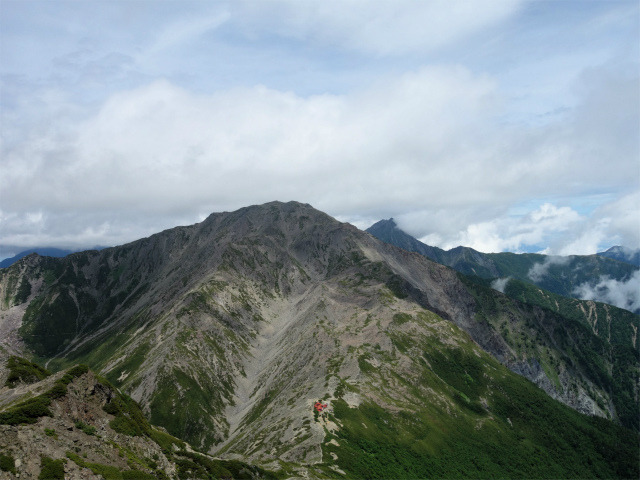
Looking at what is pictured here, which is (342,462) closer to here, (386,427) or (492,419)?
(386,427)

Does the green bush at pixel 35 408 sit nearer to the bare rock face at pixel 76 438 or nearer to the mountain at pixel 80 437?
the mountain at pixel 80 437

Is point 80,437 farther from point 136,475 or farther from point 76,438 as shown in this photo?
point 136,475

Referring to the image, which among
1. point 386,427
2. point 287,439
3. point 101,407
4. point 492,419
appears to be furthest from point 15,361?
point 492,419

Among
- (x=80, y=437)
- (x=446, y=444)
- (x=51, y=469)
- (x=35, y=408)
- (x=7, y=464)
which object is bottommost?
(x=446, y=444)

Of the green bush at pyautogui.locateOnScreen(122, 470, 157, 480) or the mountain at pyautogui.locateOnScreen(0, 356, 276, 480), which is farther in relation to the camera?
the green bush at pyautogui.locateOnScreen(122, 470, 157, 480)

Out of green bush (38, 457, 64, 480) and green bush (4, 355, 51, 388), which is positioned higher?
green bush (4, 355, 51, 388)

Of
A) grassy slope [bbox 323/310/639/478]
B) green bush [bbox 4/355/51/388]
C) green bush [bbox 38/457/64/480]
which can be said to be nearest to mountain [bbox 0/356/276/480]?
green bush [bbox 38/457/64/480]

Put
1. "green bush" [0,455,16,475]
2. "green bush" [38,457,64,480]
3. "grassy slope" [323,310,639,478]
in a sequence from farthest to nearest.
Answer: "grassy slope" [323,310,639,478] → "green bush" [38,457,64,480] → "green bush" [0,455,16,475]

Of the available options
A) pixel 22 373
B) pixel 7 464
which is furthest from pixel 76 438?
pixel 22 373

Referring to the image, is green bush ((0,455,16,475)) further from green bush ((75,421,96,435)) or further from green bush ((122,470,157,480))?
green bush ((75,421,96,435))
